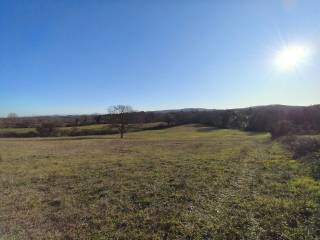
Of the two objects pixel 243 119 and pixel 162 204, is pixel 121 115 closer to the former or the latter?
pixel 243 119

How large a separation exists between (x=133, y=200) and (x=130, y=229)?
3241 millimetres

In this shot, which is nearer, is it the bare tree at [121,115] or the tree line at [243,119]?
the tree line at [243,119]

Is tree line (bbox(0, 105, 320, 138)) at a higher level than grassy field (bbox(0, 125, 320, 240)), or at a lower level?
higher

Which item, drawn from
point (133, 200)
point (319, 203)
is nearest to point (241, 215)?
point (319, 203)

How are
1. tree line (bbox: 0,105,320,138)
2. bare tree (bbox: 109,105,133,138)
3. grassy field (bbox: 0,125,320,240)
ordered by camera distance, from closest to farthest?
1. grassy field (bbox: 0,125,320,240)
2. tree line (bbox: 0,105,320,138)
3. bare tree (bbox: 109,105,133,138)

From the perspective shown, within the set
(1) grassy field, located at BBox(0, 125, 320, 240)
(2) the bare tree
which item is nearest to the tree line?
(2) the bare tree

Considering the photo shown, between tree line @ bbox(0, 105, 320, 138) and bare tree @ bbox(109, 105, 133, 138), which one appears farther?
bare tree @ bbox(109, 105, 133, 138)

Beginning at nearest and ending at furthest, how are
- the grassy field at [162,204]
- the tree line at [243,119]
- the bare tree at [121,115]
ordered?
the grassy field at [162,204]
the tree line at [243,119]
the bare tree at [121,115]

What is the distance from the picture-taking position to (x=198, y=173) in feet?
58.4

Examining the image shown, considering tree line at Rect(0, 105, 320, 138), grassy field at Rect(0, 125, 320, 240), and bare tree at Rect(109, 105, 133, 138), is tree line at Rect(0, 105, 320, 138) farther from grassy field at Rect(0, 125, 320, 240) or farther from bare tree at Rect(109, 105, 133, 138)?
grassy field at Rect(0, 125, 320, 240)

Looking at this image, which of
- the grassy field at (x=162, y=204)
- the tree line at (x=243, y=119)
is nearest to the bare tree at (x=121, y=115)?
the tree line at (x=243, y=119)

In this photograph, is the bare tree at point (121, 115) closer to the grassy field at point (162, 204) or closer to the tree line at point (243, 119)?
the tree line at point (243, 119)

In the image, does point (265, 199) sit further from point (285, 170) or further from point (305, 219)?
point (285, 170)

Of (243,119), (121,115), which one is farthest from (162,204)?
(243,119)
